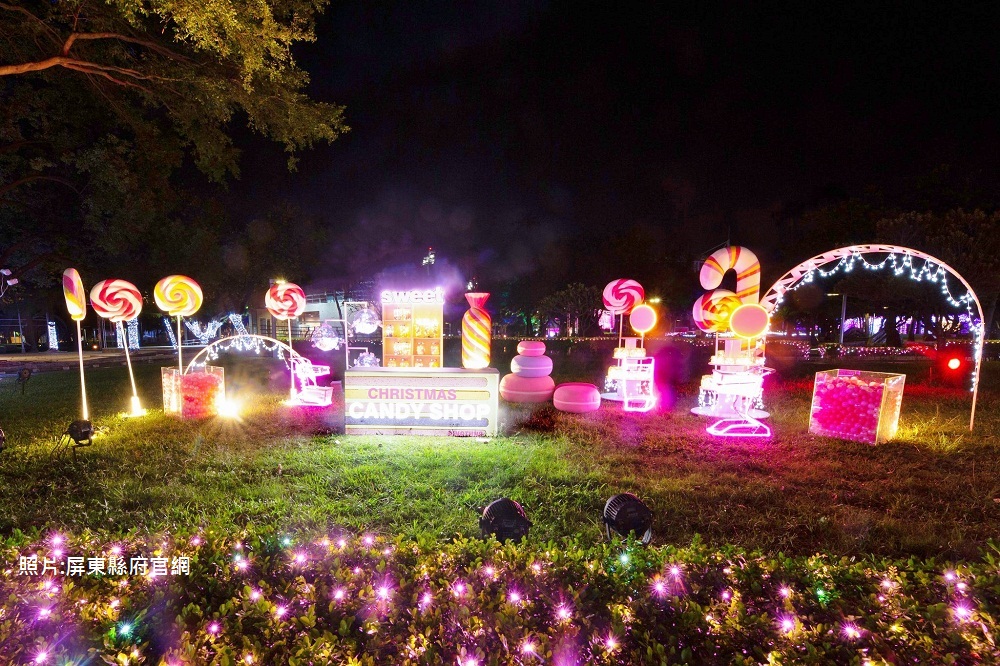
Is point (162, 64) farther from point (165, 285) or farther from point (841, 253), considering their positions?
point (841, 253)

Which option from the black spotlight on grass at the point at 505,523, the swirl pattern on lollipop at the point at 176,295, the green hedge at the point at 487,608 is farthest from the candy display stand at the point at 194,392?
the black spotlight on grass at the point at 505,523

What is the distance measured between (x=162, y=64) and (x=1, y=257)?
9512 mm

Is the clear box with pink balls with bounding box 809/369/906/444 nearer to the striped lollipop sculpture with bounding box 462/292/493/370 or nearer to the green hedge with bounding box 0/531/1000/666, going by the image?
the green hedge with bounding box 0/531/1000/666

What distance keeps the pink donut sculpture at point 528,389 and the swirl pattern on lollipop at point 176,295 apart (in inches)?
247

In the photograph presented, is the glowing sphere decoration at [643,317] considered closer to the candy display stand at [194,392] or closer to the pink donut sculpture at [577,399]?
the pink donut sculpture at [577,399]

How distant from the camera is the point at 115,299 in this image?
8117mm

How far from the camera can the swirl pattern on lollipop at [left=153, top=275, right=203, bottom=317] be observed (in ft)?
27.0

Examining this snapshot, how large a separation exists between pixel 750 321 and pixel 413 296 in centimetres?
783

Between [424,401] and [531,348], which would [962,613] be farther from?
[531,348]

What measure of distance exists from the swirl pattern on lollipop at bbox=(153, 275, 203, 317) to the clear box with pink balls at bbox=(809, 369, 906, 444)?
11.1 meters

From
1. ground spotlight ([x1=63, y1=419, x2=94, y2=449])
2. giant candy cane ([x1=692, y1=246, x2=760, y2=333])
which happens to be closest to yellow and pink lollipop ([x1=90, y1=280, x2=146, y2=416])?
ground spotlight ([x1=63, y1=419, x2=94, y2=449])

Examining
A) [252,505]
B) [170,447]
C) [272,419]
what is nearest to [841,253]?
[252,505]

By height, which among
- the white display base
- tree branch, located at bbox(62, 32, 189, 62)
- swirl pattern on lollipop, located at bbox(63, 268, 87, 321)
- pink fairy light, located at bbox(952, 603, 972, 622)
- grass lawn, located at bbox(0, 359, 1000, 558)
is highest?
tree branch, located at bbox(62, 32, 189, 62)

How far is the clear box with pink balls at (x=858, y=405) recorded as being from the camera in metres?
7.00
